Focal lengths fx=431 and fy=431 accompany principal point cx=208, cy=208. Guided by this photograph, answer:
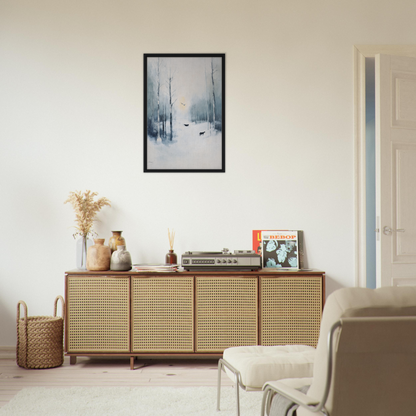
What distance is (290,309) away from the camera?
3.34 metres

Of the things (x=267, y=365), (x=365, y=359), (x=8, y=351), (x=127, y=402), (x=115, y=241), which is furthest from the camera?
(x=8, y=351)

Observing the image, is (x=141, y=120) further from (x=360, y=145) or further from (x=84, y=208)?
(x=360, y=145)

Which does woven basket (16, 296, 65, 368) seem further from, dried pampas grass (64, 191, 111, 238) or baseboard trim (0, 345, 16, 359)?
dried pampas grass (64, 191, 111, 238)

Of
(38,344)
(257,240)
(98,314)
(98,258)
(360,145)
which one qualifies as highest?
(360,145)

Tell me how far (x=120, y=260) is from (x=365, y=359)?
2.33 metres

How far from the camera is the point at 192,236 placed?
3.76m

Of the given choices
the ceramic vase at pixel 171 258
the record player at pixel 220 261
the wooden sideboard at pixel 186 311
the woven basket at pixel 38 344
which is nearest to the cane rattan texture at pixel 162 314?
the wooden sideboard at pixel 186 311

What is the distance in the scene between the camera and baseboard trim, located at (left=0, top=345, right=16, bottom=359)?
363 cm

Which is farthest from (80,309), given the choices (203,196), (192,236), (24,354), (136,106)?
(136,106)

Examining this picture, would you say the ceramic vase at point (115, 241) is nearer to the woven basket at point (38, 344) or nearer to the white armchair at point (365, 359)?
the woven basket at point (38, 344)

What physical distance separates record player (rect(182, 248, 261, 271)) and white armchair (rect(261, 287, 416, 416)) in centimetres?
194

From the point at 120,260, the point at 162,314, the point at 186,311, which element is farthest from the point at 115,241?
the point at 186,311

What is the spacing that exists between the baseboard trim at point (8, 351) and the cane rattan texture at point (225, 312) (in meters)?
1.62

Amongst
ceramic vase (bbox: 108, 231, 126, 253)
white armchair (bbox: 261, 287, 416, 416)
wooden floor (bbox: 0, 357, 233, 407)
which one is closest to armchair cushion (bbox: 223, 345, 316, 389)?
white armchair (bbox: 261, 287, 416, 416)
